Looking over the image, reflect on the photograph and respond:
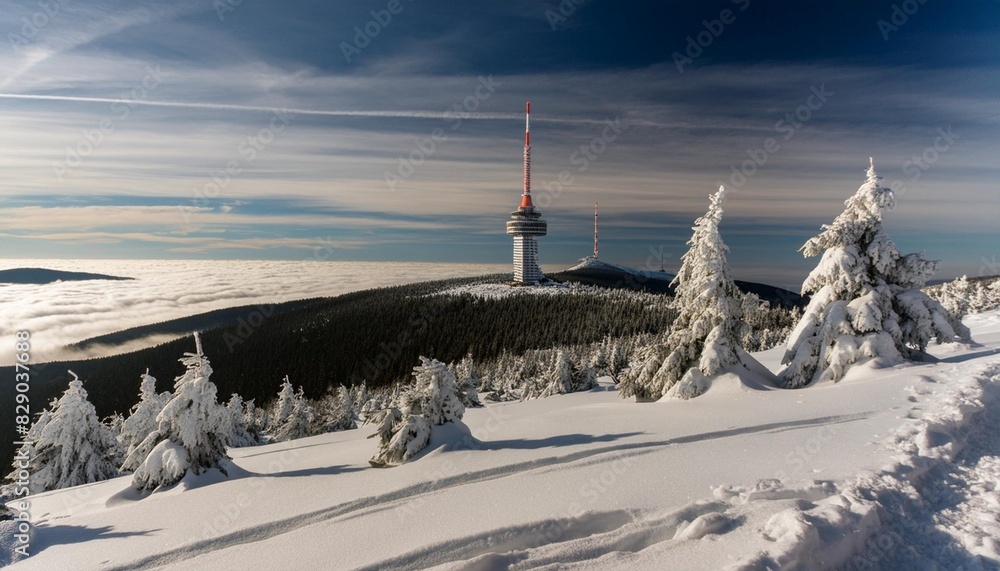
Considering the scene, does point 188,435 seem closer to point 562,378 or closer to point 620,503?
point 620,503

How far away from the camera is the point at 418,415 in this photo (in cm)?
1402

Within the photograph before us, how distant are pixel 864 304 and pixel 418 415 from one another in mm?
18873

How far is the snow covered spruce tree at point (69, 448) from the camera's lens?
84.9 feet

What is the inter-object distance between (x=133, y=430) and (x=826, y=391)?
114 ft

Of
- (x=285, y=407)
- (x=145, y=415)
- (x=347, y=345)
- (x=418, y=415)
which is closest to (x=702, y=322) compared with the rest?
(x=418, y=415)

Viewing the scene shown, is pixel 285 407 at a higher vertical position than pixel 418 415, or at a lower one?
lower

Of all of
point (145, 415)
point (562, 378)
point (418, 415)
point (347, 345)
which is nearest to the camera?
point (418, 415)

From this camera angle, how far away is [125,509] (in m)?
12.2

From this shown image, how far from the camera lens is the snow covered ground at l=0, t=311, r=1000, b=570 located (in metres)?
7.68

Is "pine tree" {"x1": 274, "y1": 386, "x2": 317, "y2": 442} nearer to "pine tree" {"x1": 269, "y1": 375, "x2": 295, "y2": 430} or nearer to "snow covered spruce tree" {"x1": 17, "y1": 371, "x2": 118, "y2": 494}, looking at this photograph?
"pine tree" {"x1": 269, "y1": 375, "x2": 295, "y2": 430}

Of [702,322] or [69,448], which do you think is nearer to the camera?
[702,322]

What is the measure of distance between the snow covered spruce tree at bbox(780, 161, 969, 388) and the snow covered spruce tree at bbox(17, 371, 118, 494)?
37000 millimetres

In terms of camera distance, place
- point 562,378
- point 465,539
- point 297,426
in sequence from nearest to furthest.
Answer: point 465,539
point 297,426
point 562,378

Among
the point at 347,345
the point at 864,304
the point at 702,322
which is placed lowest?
the point at 347,345
